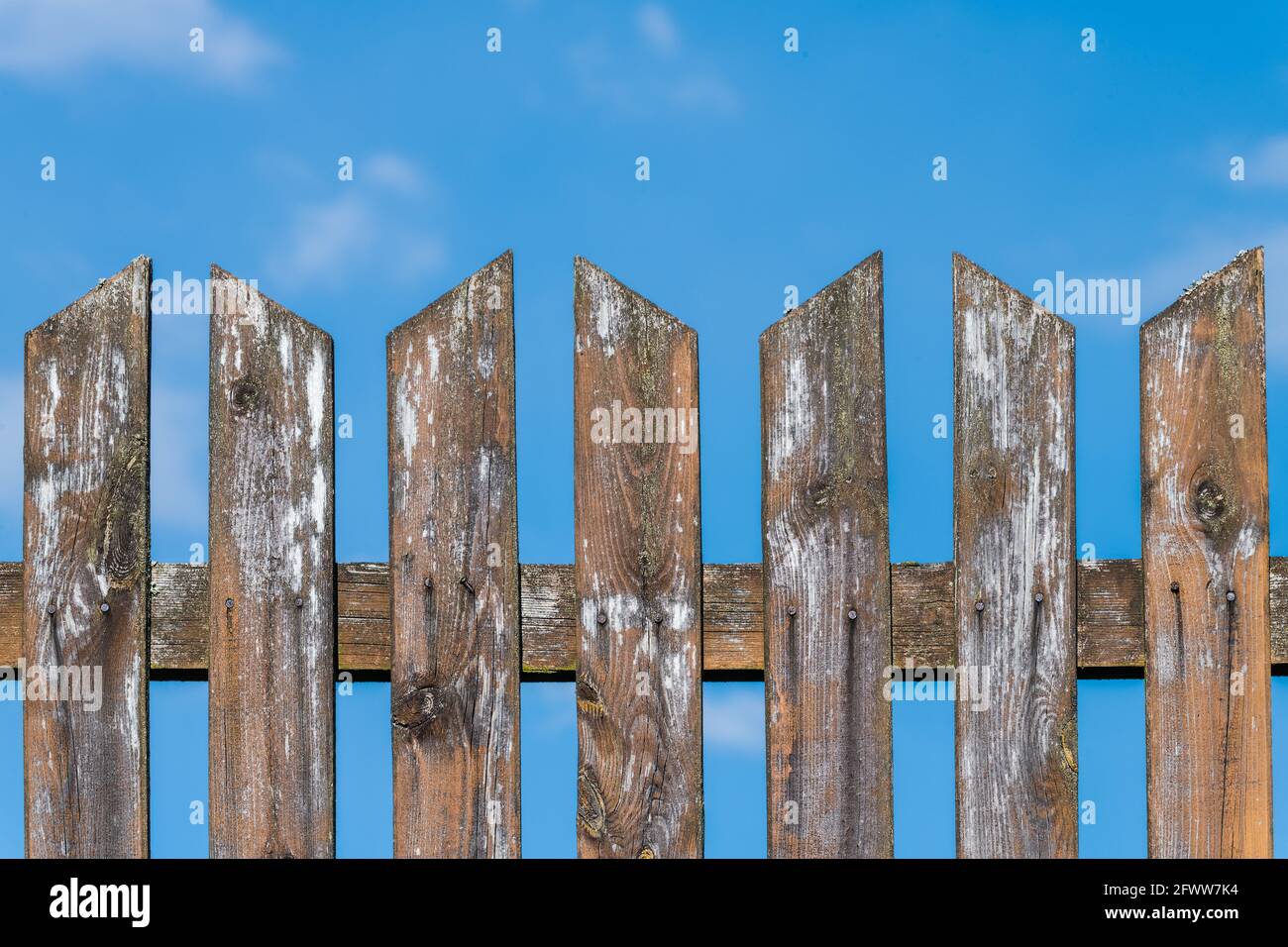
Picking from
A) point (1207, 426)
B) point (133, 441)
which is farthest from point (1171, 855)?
point (133, 441)

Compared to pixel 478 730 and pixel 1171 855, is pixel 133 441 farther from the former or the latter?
pixel 1171 855

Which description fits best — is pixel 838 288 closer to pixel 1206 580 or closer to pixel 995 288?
pixel 995 288

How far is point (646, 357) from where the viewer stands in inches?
127

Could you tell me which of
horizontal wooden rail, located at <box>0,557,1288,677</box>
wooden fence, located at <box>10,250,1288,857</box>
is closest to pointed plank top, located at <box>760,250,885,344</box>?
wooden fence, located at <box>10,250,1288,857</box>

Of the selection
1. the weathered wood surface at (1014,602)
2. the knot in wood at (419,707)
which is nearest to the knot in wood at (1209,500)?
the weathered wood surface at (1014,602)

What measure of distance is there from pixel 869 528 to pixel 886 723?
0.53 metres

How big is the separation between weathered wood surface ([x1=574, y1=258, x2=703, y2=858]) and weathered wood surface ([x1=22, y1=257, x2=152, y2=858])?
1279mm

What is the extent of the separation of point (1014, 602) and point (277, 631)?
2.05 m

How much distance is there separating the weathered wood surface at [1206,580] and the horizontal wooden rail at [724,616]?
90mm

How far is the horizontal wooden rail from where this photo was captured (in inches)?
127

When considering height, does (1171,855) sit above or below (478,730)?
below

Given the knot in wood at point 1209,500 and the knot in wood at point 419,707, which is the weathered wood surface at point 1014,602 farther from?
the knot in wood at point 419,707

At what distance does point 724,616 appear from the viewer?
3.22 meters

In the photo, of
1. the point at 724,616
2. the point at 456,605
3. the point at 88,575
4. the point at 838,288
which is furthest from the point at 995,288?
the point at 88,575
